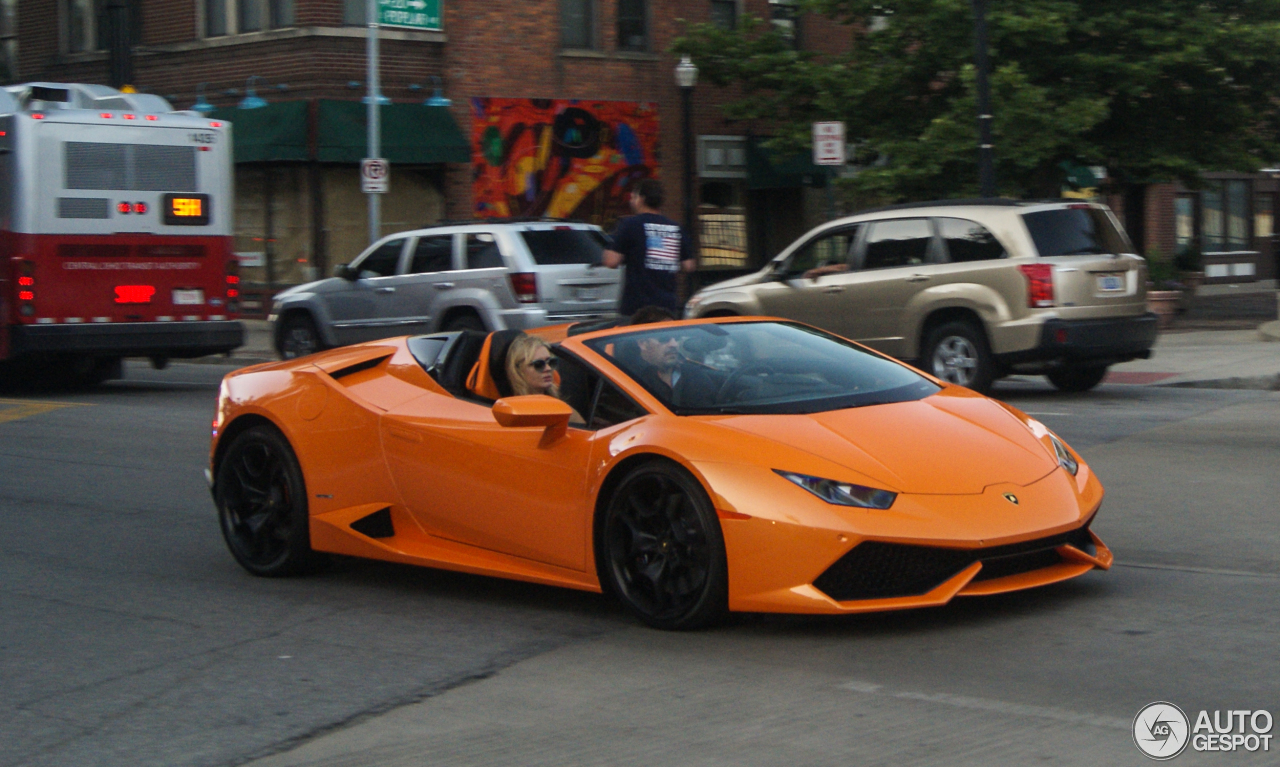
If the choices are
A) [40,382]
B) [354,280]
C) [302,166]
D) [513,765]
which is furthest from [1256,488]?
[302,166]

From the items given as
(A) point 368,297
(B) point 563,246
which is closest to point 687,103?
(A) point 368,297

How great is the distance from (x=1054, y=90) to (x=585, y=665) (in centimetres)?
1858

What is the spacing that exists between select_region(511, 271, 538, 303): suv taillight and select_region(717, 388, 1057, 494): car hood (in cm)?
1084

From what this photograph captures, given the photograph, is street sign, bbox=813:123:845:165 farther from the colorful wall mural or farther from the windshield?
the windshield

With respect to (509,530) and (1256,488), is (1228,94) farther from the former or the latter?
(509,530)

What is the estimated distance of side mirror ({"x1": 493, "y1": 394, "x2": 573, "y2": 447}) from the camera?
19.6ft

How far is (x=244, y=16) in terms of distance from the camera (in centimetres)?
2766

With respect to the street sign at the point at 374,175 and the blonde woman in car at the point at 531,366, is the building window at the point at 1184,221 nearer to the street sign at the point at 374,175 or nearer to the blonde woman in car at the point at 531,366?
the street sign at the point at 374,175

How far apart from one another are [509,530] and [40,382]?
14.0 meters

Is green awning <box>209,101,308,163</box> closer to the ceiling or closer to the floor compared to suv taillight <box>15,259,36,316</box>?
closer to the ceiling

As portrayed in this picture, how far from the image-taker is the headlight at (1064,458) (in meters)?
6.14

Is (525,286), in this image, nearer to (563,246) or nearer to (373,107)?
(563,246)

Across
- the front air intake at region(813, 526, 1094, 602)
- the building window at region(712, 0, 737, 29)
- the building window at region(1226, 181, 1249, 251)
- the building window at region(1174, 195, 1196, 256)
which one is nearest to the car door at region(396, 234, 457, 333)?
the front air intake at region(813, 526, 1094, 602)

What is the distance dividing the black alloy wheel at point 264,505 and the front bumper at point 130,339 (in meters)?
9.67
